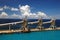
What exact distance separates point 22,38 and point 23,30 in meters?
2.09

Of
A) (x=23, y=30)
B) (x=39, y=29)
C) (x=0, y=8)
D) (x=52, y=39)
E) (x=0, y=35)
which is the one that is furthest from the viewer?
(x=0, y=8)

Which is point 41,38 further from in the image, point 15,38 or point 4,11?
point 4,11

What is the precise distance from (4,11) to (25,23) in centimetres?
433

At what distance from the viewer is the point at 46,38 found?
37.3ft

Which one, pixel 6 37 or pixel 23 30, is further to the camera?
pixel 23 30

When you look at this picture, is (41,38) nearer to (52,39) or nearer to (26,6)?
(52,39)

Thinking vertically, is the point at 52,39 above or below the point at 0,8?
below

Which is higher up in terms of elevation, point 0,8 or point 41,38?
point 0,8

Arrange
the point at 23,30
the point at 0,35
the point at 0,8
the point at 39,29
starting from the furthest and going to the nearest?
the point at 0,8
the point at 39,29
the point at 23,30
the point at 0,35

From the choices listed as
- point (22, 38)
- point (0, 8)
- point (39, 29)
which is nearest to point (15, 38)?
point (22, 38)

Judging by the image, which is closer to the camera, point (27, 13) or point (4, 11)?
point (27, 13)

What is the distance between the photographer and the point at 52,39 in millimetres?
11094

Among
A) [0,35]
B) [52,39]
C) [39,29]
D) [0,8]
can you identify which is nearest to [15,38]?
[0,35]

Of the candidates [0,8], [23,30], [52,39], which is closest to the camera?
[52,39]
